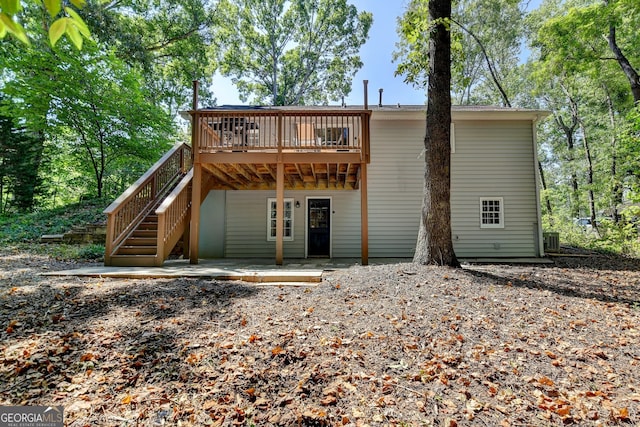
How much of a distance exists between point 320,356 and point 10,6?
2636mm

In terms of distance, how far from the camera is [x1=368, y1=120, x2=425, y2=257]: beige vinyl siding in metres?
8.73

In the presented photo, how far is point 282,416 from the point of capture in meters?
1.88

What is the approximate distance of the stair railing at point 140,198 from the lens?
19.2 ft

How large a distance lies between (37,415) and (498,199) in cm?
1007

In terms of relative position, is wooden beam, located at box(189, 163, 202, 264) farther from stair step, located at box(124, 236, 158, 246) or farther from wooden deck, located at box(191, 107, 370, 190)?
stair step, located at box(124, 236, 158, 246)

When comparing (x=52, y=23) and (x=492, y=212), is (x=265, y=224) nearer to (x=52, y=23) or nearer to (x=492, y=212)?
(x=492, y=212)

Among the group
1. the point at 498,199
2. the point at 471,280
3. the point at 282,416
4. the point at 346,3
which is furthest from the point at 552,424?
the point at 346,3

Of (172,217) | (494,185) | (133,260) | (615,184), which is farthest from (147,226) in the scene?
(615,184)

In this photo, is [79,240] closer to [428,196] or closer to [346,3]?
[428,196]

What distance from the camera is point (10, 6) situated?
1099mm

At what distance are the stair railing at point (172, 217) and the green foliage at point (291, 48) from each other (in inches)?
540

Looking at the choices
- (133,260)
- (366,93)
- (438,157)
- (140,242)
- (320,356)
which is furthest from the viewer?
(366,93)

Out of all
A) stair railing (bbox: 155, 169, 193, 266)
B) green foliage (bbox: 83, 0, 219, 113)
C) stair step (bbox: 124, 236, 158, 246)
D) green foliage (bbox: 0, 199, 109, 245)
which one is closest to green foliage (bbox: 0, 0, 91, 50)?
stair railing (bbox: 155, 169, 193, 266)

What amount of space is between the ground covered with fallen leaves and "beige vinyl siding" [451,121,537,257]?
4.79 meters
